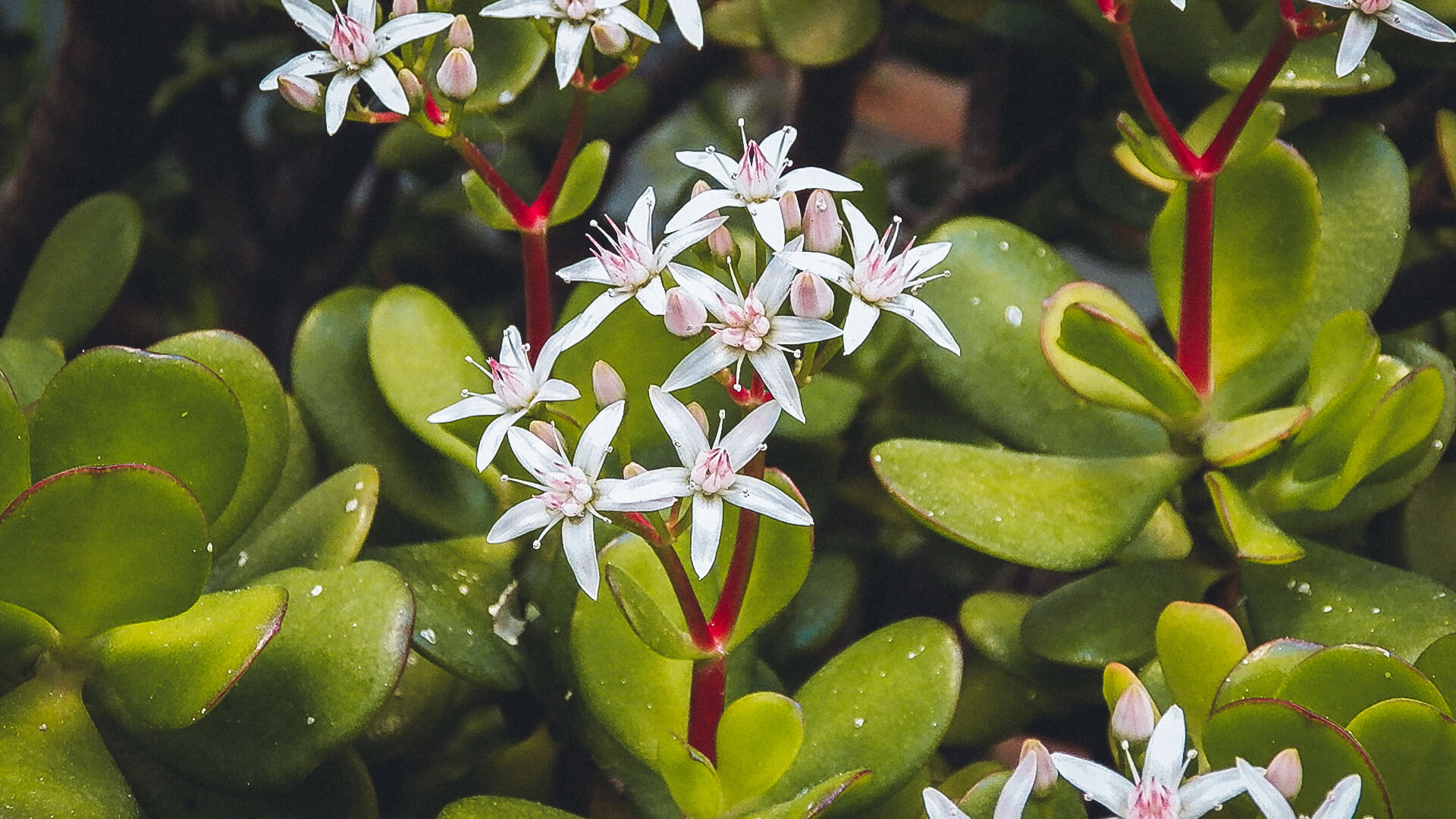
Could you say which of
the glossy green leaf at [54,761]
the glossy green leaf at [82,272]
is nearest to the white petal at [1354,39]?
the glossy green leaf at [54,761]

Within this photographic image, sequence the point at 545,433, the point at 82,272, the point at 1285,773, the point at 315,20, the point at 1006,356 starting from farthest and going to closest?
the point at 82,272 → the point at 1006,356 → the point at 315,20 → the point at 545,433 → the point at 1285,773

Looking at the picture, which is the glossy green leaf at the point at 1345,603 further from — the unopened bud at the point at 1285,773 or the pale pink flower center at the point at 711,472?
the pale pink flower center at the point at 711,472

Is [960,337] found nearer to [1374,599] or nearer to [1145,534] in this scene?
[1145,534]

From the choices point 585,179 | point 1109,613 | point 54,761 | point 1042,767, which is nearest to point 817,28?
point 585,179

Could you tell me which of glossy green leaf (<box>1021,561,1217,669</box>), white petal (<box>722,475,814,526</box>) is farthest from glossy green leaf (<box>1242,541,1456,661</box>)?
white petal (<box>722,475,814,526</box>)

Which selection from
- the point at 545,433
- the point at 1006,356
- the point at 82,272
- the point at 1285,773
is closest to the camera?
the point at 1285,773

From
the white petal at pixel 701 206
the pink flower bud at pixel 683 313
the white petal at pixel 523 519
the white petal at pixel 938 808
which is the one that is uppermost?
the white petal at pixel 701 206

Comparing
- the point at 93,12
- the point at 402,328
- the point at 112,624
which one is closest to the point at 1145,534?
the point at 402,328

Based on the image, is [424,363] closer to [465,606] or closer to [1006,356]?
[465,606]
